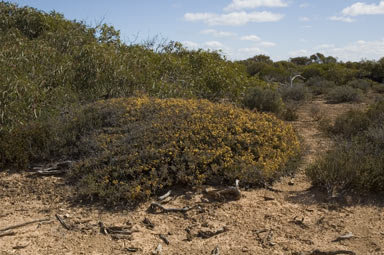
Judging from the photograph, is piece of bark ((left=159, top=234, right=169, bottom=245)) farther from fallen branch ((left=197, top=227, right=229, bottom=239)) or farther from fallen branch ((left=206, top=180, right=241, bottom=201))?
fallen branch ((left=206, top=180, right=241, bottom=201))

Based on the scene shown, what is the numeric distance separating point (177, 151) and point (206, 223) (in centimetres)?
117

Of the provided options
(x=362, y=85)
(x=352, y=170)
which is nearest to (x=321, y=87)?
(x=362, y=85)

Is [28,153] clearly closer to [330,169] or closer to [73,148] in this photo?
[73,148]

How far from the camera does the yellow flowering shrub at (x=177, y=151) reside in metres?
5.15

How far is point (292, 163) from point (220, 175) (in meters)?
1.33

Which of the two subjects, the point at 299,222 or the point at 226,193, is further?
the point at 226,193

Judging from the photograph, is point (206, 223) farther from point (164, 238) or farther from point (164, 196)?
point (164, 196)

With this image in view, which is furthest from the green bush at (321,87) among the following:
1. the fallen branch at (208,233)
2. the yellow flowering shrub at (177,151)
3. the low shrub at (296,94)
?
the fallen branch at (208,233)

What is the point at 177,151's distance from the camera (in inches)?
209

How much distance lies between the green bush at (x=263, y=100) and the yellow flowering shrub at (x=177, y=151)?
5.79m

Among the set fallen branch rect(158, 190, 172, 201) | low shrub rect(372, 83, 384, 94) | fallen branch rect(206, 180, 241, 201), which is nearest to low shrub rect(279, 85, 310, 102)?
low shrub rect(372, 83, 384, 94)

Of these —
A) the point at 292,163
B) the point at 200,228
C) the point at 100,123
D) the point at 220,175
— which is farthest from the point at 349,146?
the point at 100,123

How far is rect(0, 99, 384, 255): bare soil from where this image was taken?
159 inches

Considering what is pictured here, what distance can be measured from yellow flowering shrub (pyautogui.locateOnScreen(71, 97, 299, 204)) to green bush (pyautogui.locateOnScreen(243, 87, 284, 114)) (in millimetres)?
5792
